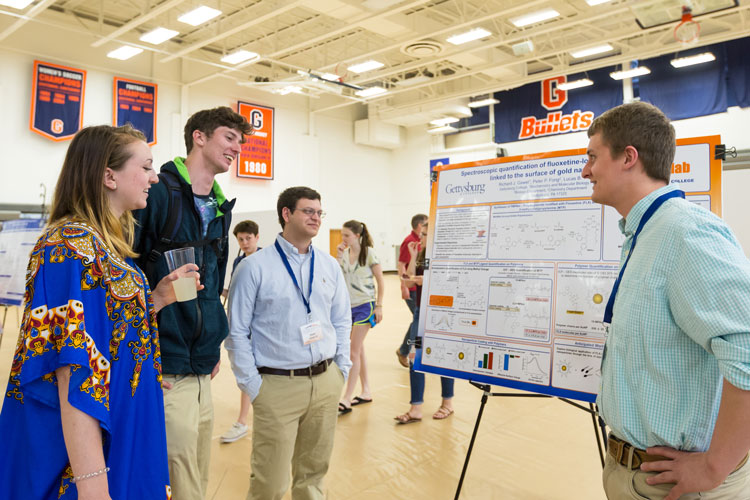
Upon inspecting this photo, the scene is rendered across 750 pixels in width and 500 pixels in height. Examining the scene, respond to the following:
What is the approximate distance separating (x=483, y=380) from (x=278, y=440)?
3.13ft

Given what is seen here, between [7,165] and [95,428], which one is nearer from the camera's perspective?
[95,428]

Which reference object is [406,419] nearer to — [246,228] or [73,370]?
[246,228]

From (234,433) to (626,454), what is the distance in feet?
9.34

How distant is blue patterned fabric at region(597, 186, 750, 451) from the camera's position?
0.99 m

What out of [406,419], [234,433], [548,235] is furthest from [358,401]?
[548,235]

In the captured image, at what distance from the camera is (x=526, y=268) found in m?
2.33

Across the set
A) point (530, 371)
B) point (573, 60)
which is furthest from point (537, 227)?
point (573, 60)

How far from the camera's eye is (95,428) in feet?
3.50

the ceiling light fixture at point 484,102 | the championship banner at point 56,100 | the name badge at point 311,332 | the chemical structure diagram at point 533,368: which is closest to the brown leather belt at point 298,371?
the name badge at point 311,332

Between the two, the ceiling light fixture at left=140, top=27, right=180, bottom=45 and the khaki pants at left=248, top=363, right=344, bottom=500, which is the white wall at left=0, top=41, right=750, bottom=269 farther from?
the khaki pants at left=248, top=363, right=344, bottom=500

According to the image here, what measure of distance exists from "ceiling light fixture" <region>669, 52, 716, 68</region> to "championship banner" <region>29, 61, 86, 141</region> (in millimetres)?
13316

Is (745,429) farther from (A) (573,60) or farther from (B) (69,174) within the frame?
(A) (573,60)

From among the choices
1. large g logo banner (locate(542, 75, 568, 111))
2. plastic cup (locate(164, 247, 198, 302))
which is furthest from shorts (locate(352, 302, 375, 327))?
large g logo banner (locate(542, 75, 568, 111))

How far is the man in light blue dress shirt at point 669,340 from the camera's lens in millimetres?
996
